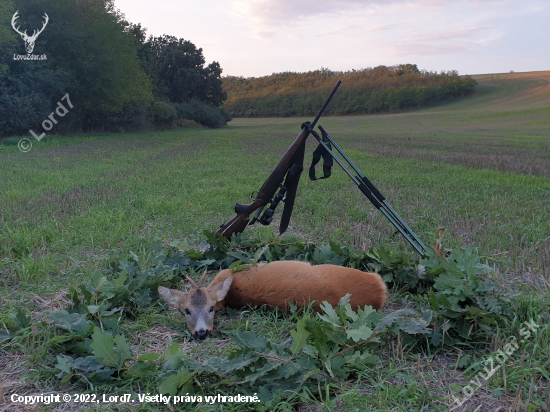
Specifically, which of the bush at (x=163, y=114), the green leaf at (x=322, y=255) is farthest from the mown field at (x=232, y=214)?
the bush at (x=163, y=114)

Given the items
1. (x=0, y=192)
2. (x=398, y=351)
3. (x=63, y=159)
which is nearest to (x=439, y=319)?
(x=398, y=351)

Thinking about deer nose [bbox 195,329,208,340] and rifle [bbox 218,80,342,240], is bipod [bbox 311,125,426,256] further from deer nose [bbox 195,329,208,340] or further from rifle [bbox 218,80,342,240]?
deer nose [bbox 195,329,208,340]

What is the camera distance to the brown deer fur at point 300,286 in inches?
119

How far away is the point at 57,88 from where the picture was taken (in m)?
27.2

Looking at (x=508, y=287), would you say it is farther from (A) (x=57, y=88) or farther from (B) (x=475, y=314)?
(A) (x=57, y=88)

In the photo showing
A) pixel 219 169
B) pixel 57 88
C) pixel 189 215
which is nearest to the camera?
pixel 189 215

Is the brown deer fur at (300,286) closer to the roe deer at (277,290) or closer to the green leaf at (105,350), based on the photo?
the roe deer at (277,290)

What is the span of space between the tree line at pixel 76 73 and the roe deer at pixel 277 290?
25192 millimetres

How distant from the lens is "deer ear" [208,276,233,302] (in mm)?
3228

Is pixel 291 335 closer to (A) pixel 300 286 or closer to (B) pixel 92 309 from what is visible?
(A) pixel 300 286

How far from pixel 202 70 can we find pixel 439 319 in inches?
2646

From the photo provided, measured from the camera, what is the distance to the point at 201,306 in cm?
305

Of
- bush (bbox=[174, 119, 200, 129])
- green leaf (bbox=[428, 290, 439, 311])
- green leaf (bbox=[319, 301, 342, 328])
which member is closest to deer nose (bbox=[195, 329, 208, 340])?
green leaf (bbox=[319, 301, 342, 328])

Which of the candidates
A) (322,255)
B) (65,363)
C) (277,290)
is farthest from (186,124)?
(65,363)
